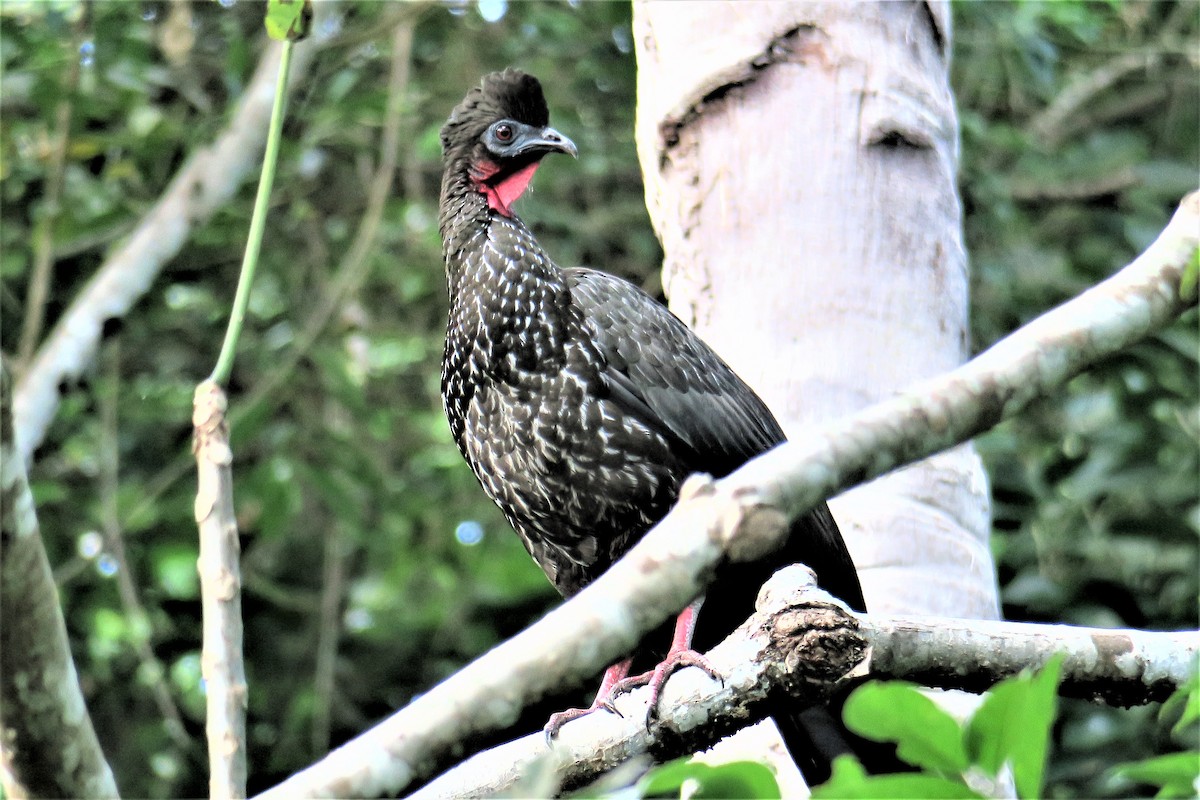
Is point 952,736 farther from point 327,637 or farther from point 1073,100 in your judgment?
point 1073,100

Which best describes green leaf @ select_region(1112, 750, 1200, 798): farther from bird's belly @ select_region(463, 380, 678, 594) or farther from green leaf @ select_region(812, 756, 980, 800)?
bird's belly @ select_region(463, 380, 678, 594)

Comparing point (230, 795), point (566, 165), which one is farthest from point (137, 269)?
point (230, 795)

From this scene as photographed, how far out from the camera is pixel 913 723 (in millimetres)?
1114

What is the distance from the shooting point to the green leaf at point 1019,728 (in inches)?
41.4

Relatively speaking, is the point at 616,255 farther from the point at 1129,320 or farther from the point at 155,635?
the point at 1129,320

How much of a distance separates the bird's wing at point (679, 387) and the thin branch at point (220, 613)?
99cm

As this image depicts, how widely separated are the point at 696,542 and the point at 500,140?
1959 millimetres

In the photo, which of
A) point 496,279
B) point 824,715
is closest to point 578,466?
point 496,279

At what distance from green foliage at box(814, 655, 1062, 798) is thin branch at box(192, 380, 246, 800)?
3.33ft

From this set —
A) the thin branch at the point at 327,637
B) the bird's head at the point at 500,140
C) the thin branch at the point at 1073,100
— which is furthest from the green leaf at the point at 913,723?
the thin branch at the point at 1073,100

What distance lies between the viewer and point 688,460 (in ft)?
9.39

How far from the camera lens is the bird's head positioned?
3098 mm

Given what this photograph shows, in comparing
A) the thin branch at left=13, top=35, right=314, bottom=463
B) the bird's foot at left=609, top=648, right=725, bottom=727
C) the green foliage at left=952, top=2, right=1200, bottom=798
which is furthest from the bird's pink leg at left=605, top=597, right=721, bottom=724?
the thin branch at left=13, top=35, right=314, bottom=463

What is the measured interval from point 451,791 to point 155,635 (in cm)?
346
